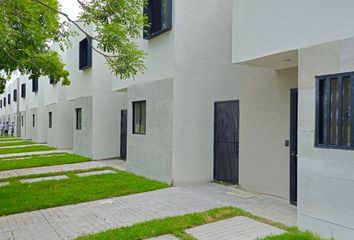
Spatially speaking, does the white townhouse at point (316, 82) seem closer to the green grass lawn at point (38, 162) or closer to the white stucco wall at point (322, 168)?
the white stucco wall at point (322, 168)

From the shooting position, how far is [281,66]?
23.6 ft

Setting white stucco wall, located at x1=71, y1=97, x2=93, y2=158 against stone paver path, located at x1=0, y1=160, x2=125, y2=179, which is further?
white stucco wall, located at x1=71, y1=97, x2=93, y2=158

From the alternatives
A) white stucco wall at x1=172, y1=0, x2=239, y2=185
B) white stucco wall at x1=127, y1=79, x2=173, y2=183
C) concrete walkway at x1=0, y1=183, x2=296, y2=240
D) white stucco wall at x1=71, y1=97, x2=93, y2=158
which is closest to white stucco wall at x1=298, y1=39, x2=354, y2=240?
concrete walkway at x1=0, y1=183, x2=296, y2=240

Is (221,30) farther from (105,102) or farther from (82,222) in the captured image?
(105,102)

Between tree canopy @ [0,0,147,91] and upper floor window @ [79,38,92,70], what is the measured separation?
616 cm

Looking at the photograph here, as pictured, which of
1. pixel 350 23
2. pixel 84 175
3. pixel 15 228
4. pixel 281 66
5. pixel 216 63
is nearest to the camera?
pixel 350 23

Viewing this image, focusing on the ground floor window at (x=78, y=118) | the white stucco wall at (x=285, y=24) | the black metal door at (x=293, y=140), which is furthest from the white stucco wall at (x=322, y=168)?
the ground floor window at (x=78, y=118)

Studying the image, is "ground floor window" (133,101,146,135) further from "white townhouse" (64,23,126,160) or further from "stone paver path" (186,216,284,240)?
"stone paver path" (186,216,284,240)

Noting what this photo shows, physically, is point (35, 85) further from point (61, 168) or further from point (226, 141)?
point (226, 141)

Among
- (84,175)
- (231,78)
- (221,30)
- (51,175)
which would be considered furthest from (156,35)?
(51,175)

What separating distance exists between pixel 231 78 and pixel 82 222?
232 inches

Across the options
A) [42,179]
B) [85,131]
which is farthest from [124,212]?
[85,131]

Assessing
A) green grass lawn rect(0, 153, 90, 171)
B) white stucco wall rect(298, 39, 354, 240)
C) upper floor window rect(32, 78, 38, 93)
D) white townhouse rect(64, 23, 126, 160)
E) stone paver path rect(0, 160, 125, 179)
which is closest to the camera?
white stucco wall rect(298, 39, 354, 240)

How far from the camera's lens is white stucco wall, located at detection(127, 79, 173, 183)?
9367 mm
